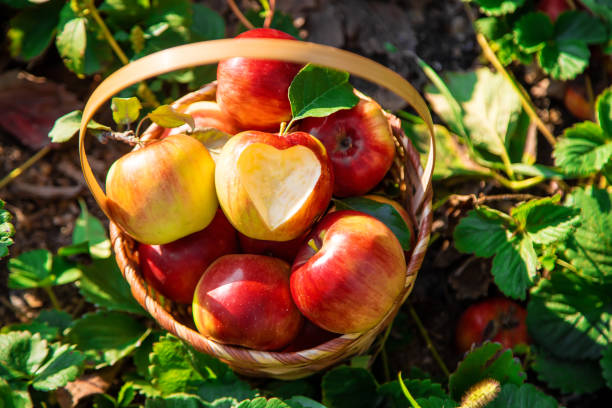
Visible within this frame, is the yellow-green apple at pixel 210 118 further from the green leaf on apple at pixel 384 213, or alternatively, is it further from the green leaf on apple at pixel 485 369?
the green leaf on apple at pixel 485 369

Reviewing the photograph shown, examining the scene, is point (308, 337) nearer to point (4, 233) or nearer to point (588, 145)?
point (4, 233)

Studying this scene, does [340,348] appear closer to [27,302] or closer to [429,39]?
[27,302]

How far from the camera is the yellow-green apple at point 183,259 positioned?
1.23 meters

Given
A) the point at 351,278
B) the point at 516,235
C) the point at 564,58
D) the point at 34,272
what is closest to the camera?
the point at 351,278

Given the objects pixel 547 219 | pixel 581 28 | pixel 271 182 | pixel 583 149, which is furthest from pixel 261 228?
pixel 581 28

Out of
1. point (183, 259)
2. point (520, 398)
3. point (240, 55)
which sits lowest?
point (520, 398)

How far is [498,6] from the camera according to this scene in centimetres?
161

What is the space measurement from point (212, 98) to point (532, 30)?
1.01 meters

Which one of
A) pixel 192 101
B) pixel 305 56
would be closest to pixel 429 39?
pixel 192 101

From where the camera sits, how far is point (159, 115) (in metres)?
1.18

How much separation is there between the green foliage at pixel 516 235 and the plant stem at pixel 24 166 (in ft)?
4.48

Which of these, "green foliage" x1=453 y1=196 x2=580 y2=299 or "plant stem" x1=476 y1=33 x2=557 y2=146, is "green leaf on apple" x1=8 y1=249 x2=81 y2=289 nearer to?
"green foliage" x1=453 y1=196 x2=580 y2=299

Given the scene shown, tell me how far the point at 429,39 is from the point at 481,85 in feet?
1.00

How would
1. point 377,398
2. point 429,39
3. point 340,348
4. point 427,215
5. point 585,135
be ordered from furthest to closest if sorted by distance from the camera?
point 429,39 → point 585,135 → point 377,398 → point 427,215 → point 340,348
